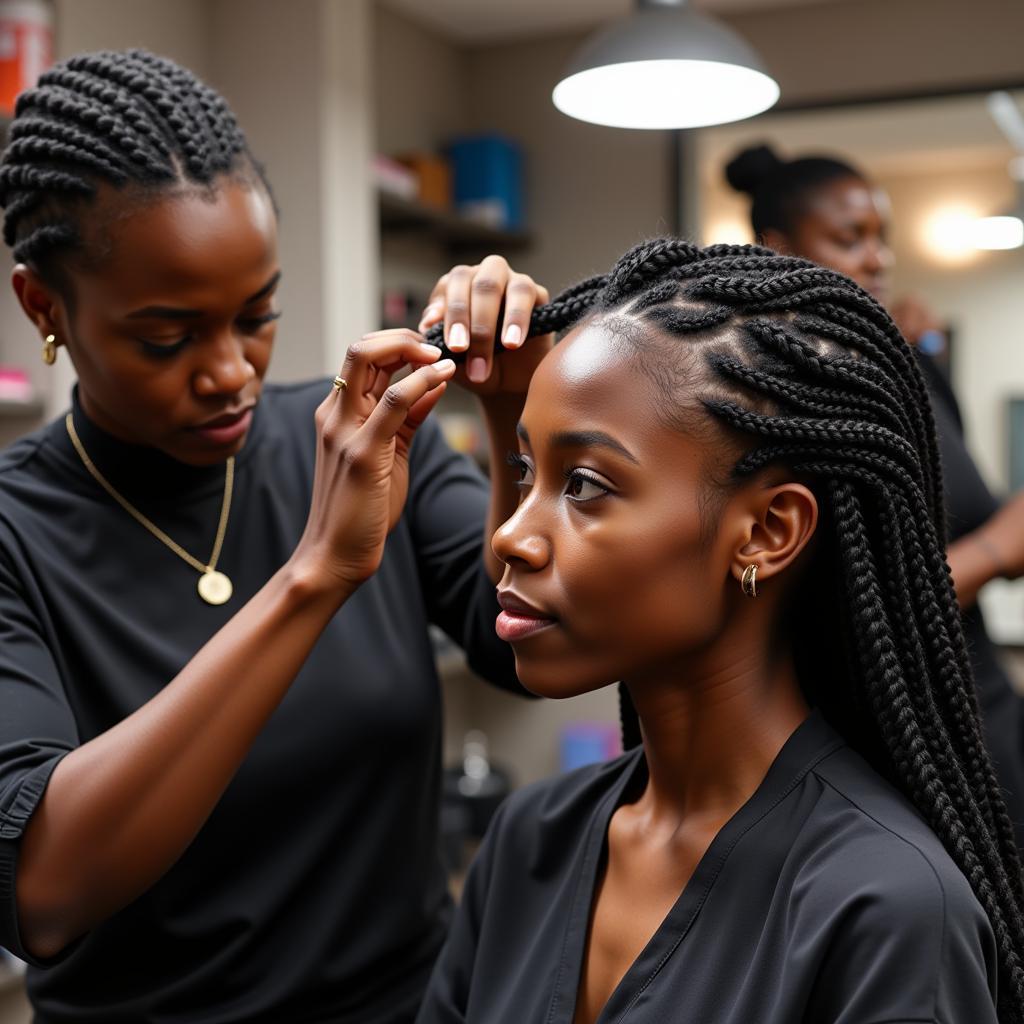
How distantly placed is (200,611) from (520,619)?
0.46 metres

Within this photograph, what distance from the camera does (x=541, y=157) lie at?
4480 mm

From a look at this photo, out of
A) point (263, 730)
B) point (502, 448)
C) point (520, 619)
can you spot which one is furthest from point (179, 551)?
point (520, 619)

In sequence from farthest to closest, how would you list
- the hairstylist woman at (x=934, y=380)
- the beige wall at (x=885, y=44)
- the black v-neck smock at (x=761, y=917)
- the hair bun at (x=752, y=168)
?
1. the beige wall at (x=885, y=44)
2. the hair bun at (x=752, y=168)
3. the hairstylist woman at (x=934, y=380)
4. the black v-neck smock at (x=761, y=917)

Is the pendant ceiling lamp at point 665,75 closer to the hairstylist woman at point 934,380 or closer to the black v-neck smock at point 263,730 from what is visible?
the hairstylist woman at point 934,380

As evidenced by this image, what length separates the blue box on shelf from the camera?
4273 mm

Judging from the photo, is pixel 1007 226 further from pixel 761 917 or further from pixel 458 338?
pixel 761 917

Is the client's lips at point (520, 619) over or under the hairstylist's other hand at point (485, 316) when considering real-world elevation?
under

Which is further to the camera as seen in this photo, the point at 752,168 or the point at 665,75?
the point at 752,168

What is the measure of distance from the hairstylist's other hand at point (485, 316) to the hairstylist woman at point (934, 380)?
0.56m

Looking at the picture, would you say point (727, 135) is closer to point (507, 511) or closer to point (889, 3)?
point (889, 3)

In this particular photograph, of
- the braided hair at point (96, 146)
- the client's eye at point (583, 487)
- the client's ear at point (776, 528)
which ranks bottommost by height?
the client's ear at point (776, 528)

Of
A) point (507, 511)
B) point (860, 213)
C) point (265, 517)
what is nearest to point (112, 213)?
point (265, 517)

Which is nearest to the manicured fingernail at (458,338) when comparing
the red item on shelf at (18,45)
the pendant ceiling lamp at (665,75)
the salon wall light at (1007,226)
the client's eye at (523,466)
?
the client's eye at (523,466)

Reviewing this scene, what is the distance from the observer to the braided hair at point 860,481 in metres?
0.93
